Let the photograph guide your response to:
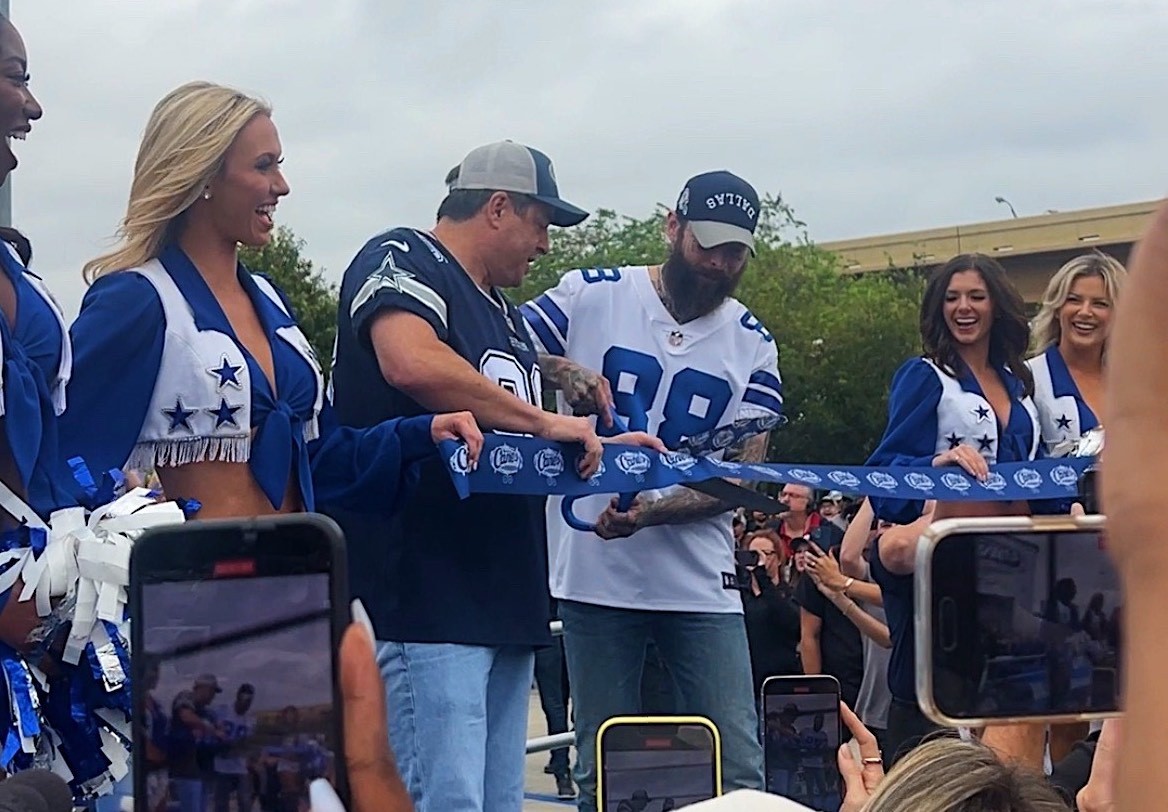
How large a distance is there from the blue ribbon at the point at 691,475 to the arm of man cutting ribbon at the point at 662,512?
0.18 meters

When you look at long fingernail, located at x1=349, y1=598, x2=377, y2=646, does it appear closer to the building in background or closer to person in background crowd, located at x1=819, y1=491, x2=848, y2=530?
person in background crowd, located at x1=819, y1=491, x2=848, y2=530

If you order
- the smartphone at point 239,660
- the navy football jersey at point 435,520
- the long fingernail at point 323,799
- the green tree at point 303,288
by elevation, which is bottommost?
the long fingernail at point 323,799

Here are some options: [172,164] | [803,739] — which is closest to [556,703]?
[803,739]

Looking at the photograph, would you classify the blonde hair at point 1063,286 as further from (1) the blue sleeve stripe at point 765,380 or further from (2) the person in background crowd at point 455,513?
(2) the person in background crowd at point 455,513

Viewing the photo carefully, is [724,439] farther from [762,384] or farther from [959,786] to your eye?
[959,786]

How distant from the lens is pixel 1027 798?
1844 millimetres

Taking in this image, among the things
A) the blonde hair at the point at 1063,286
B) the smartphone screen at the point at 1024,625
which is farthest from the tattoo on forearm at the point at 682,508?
the smartphone screen at the point at 1024,625

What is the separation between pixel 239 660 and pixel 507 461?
2.48 meters

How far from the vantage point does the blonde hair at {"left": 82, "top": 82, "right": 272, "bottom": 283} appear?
3396 mm

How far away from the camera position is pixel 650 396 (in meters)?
4.76

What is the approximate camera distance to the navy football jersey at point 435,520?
3732mm

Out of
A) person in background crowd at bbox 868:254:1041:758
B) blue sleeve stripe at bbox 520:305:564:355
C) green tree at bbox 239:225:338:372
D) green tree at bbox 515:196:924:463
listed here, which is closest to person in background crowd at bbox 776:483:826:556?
person in background crowd at bbox 868:254:1041:758

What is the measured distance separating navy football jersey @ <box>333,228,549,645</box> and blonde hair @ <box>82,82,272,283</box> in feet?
1.74

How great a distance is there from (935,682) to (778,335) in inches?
1362
